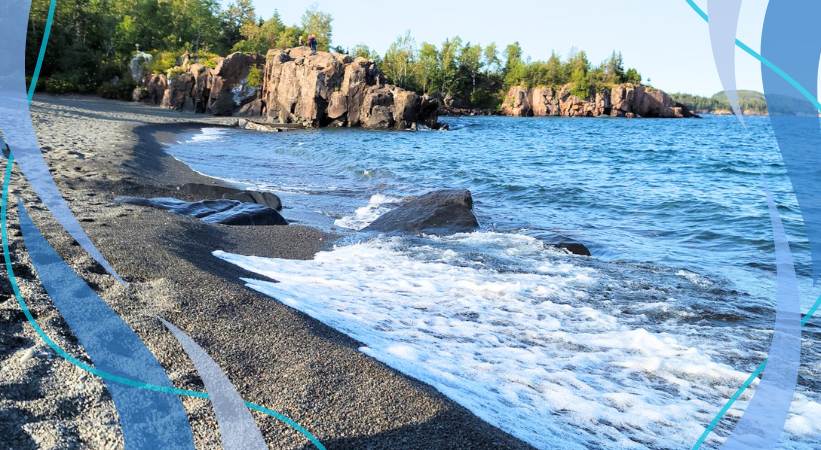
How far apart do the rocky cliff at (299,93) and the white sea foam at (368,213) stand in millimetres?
32004

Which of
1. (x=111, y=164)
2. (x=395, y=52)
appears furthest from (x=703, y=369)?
(x=395, y=52)

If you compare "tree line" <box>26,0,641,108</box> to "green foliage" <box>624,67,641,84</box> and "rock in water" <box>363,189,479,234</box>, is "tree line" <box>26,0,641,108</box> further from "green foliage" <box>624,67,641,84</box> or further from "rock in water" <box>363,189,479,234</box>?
"rock in water" <box>363,189,479,234</box>

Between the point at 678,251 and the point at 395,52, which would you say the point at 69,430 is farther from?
the point at 395,52

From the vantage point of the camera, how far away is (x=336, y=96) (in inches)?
1697

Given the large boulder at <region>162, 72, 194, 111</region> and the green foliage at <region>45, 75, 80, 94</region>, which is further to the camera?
the large boulder at <region>162, 72, 194, 111</region>

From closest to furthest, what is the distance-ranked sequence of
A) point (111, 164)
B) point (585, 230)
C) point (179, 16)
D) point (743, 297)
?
point (743, 297)
point (585, 230)
point (111, 164)
point (179, 16)

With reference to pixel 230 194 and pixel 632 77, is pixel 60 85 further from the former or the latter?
pixel 632 77

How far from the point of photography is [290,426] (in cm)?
239

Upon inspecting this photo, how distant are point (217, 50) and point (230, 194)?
6385 cm

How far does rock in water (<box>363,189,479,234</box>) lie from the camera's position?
8.82m

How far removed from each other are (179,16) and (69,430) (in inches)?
2887

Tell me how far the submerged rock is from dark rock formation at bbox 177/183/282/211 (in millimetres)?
1254
